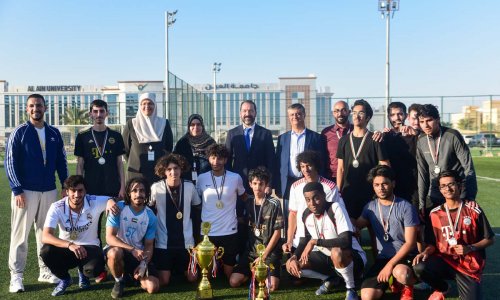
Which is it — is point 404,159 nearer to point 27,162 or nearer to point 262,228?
point 262,228

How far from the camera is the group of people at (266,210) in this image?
4.15 m

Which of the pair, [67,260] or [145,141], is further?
[145,141]

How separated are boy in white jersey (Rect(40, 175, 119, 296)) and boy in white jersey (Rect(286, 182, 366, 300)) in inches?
68.7

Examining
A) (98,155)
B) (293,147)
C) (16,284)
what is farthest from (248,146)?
(16,284)

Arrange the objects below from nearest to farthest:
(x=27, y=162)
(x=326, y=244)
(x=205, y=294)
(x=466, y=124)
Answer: (x=205, y=294) → (x=326, y=244) → (x=27, y=162) → (x=466, y=124)

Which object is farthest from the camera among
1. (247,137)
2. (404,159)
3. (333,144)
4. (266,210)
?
(247,137)

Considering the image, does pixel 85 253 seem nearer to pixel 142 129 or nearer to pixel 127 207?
pixel 127 207

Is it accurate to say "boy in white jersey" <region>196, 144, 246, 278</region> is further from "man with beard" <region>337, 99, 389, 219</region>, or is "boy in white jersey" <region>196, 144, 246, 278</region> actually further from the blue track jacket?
the blue track jacket

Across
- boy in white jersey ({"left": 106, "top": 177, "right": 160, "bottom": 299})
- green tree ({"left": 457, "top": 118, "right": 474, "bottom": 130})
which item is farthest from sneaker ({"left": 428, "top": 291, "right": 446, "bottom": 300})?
green tree ({"left": 457, "top": 118, "right": 474, "bottom": 130})

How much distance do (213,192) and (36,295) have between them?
5.96 feet

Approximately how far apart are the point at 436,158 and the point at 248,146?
199 cm

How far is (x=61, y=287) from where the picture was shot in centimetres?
444

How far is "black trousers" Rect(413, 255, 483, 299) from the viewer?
393cm

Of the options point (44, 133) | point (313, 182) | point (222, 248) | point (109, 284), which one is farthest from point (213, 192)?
point (44, 133)
